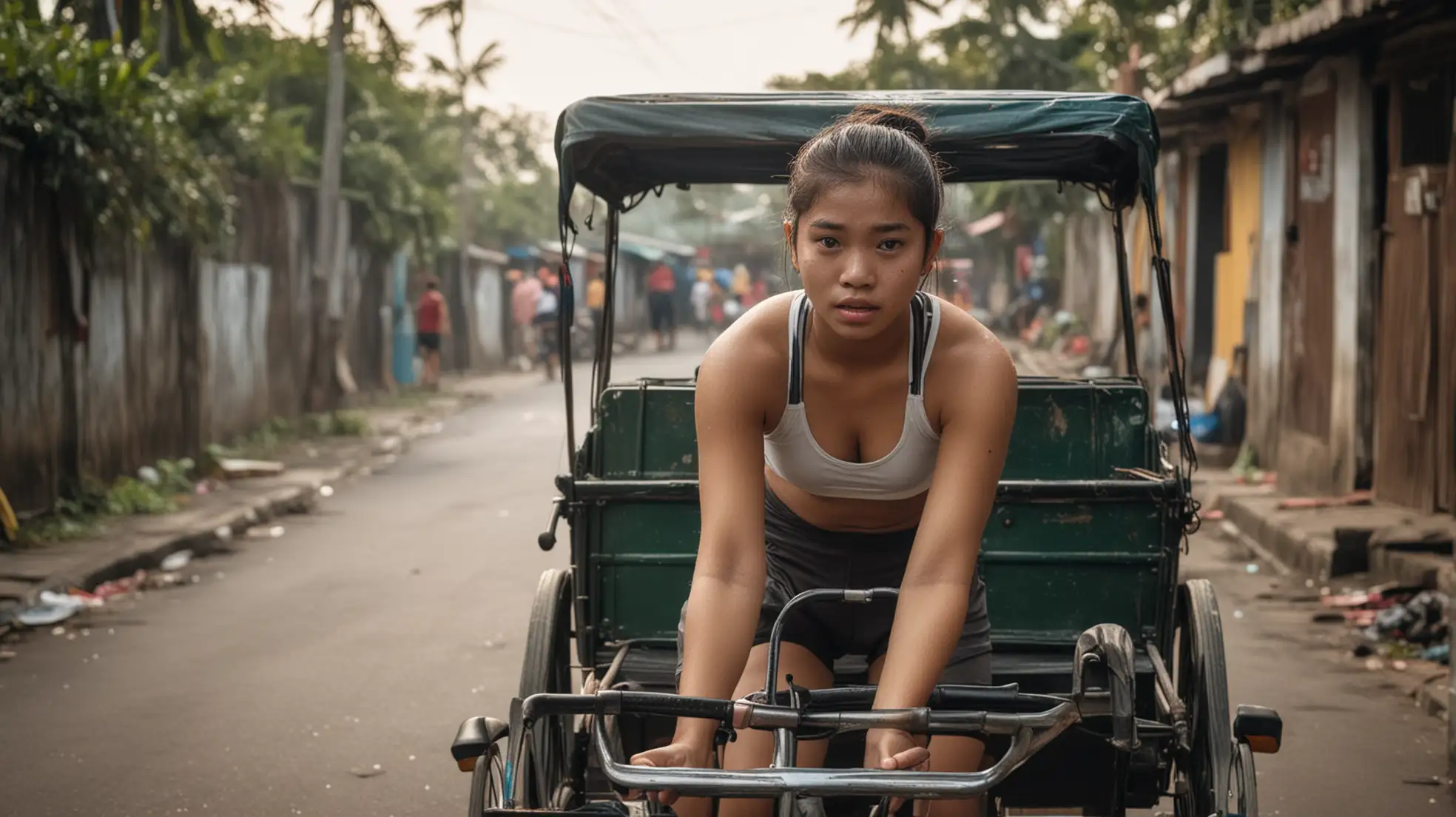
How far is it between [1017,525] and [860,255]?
1997mm

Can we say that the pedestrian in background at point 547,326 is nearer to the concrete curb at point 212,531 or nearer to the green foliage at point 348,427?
the green foliage at point 348,427

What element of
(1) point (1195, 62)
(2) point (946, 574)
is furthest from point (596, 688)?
(1) point (1195, 62)

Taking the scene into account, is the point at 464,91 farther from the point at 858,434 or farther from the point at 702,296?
the point at 858,434

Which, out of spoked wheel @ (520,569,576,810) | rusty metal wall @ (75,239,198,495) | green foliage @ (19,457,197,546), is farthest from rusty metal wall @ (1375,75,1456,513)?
rusty metal wall @ (75,239,198,495)

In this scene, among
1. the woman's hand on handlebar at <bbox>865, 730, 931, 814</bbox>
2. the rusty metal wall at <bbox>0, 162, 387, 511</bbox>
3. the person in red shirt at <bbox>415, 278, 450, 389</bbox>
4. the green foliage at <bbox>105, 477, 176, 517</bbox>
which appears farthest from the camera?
the person in red shirt at <bbox>415, 278, 450, 389</bbox>

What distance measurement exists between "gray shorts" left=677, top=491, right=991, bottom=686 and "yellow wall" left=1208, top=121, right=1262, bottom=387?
1267 centimetres

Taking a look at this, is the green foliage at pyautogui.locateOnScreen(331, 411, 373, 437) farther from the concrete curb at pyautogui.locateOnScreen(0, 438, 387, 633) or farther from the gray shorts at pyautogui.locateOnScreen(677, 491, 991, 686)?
the gray shorts at pyautogui.locateOnScreen(677, 491, 991, 686)

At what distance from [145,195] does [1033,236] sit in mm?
28013

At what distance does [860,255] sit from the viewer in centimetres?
282

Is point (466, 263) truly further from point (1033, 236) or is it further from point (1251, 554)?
point (1251, 554)

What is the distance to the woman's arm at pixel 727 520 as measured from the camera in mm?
2857

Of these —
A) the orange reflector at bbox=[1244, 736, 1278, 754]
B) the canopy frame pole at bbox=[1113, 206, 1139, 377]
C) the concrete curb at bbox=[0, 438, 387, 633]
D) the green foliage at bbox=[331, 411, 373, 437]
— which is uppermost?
the canopy frame pole at bbox=[1113, 206, 1139, 377]

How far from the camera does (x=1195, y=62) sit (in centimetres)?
1525

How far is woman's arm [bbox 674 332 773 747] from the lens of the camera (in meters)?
2.86
